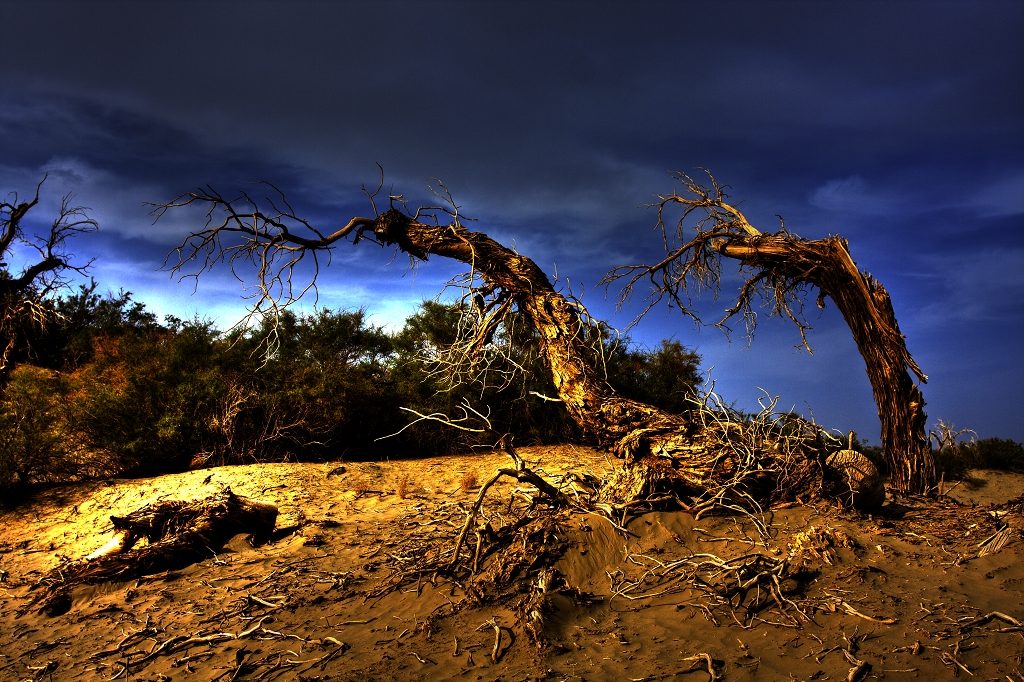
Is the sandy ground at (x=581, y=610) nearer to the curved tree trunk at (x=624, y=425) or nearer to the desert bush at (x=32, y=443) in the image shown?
the curved tree trunk at (x=624, y=425)

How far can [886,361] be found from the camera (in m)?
8.15

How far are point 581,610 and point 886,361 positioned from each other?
5685 mm

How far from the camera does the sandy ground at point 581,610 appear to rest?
409 cm

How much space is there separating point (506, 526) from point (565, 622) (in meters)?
1.52

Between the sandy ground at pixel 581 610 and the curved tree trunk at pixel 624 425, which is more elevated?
the curved tree trunk at pixel 624 425

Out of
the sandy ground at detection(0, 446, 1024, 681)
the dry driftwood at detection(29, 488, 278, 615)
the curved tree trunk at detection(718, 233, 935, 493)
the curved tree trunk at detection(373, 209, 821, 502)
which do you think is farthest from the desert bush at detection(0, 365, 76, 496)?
the curved tree trunk at detection(718, 233, 935, 493)

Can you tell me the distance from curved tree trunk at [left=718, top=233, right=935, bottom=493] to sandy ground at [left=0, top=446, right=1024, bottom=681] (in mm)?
816

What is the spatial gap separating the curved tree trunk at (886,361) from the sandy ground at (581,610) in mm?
816

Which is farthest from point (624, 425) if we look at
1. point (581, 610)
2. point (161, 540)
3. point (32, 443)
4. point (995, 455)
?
point (995, 455)

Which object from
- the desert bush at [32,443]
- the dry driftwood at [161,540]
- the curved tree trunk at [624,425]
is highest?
the curved tree trunk at [624,425]

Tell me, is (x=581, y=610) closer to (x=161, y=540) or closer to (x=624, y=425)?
(x=624, y=425)

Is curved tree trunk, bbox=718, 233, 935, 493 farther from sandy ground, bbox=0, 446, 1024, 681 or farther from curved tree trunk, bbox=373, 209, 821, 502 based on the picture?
curved tree trunk, bbox=373, 209, 821, 502

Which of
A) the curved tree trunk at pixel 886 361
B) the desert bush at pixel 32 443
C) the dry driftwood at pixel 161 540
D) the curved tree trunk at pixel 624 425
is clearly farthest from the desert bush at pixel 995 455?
the desert bush at pixel 32 443

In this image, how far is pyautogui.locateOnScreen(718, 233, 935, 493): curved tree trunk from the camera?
26.6 feet
